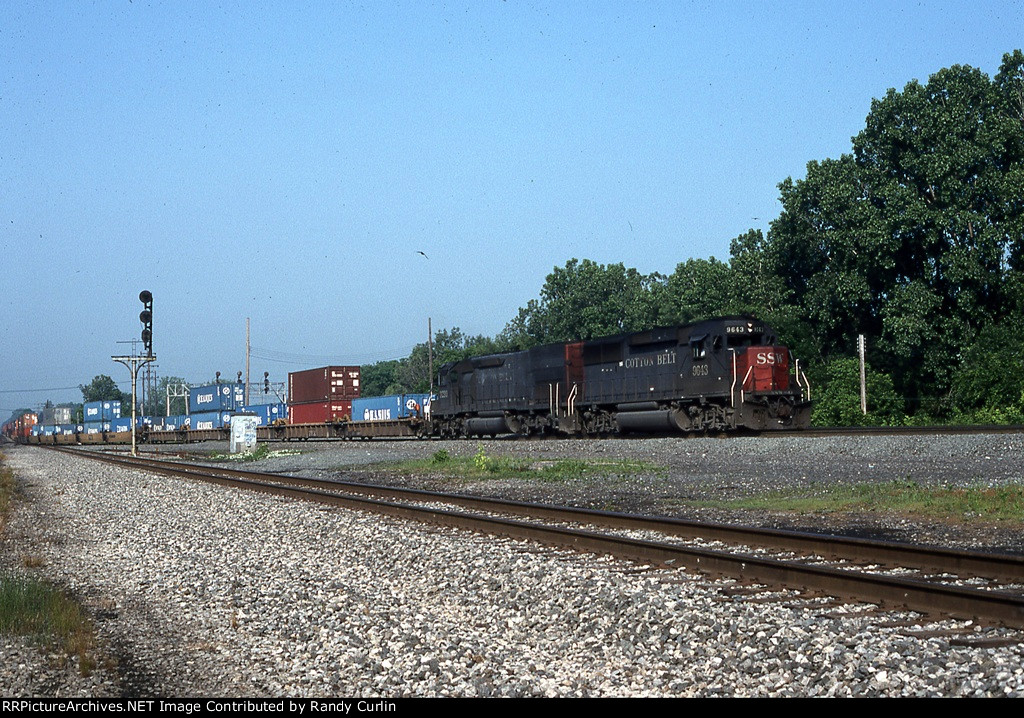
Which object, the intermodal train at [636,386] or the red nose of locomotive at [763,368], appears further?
the intermodal train at [636,386]

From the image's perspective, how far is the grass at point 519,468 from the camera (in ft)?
67.9

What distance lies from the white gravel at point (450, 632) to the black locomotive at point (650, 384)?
65.2 feet

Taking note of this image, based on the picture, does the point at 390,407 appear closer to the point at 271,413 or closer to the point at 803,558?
the point at 271,413

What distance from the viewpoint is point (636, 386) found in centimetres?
3362

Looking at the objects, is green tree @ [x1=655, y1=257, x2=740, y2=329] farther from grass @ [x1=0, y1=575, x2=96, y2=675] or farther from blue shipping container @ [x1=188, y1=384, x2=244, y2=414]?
grass @ [x1=0, y1=575, x2=96, y2=675]

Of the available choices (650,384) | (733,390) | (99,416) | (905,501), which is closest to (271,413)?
(99,416)

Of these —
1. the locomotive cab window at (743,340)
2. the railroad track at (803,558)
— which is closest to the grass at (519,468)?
the railroad track at (803,558)

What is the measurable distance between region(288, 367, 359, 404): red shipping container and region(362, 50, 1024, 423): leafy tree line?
79.1ft

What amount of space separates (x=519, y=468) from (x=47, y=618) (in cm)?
1561

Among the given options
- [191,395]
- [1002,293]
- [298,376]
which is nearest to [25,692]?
[1002,293]

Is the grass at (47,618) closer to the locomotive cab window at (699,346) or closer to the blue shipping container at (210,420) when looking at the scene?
the locomotive cab window at (699,346)

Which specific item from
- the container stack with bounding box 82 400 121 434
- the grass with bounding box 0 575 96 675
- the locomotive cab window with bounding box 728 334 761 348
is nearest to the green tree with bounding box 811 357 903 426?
the locomotive cab window with bounding box 728 334 761 348
